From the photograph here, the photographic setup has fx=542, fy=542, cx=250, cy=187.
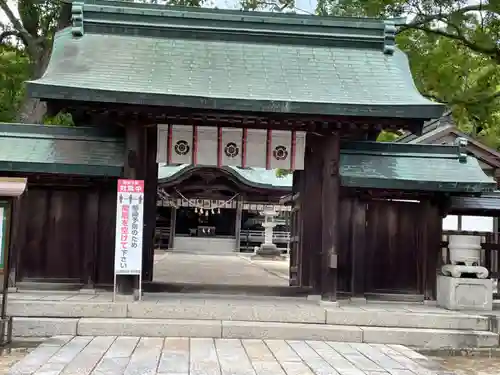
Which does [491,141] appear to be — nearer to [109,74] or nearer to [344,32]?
[344,32]

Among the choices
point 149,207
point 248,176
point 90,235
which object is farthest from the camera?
point 248,176

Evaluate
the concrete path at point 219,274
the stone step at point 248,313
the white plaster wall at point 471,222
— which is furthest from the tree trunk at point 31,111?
the white plaster wall at point 471,222

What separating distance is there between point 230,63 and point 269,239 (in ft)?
72.0

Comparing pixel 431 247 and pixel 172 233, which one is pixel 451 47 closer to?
pixel 431 247

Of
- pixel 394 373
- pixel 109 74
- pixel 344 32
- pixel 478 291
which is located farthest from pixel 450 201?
pixel 109 74

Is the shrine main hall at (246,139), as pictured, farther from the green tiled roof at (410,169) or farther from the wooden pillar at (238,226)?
the wooden pillar at (238,226)

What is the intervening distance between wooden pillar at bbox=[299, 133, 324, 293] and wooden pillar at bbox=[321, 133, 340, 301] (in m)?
0.87

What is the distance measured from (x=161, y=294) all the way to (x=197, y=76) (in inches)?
167

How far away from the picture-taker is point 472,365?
8.09 meters

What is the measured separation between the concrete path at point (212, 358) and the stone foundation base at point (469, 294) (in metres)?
2.21

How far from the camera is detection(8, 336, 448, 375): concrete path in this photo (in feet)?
21.1

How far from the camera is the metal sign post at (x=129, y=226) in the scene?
9.23 m

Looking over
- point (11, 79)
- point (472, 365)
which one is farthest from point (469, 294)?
point (11, 79)

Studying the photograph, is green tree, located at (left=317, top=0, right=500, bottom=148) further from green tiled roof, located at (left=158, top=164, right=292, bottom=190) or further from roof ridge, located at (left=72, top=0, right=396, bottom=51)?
green tiled roof, located at (left=158, top=164, right=292, bottom=190)
